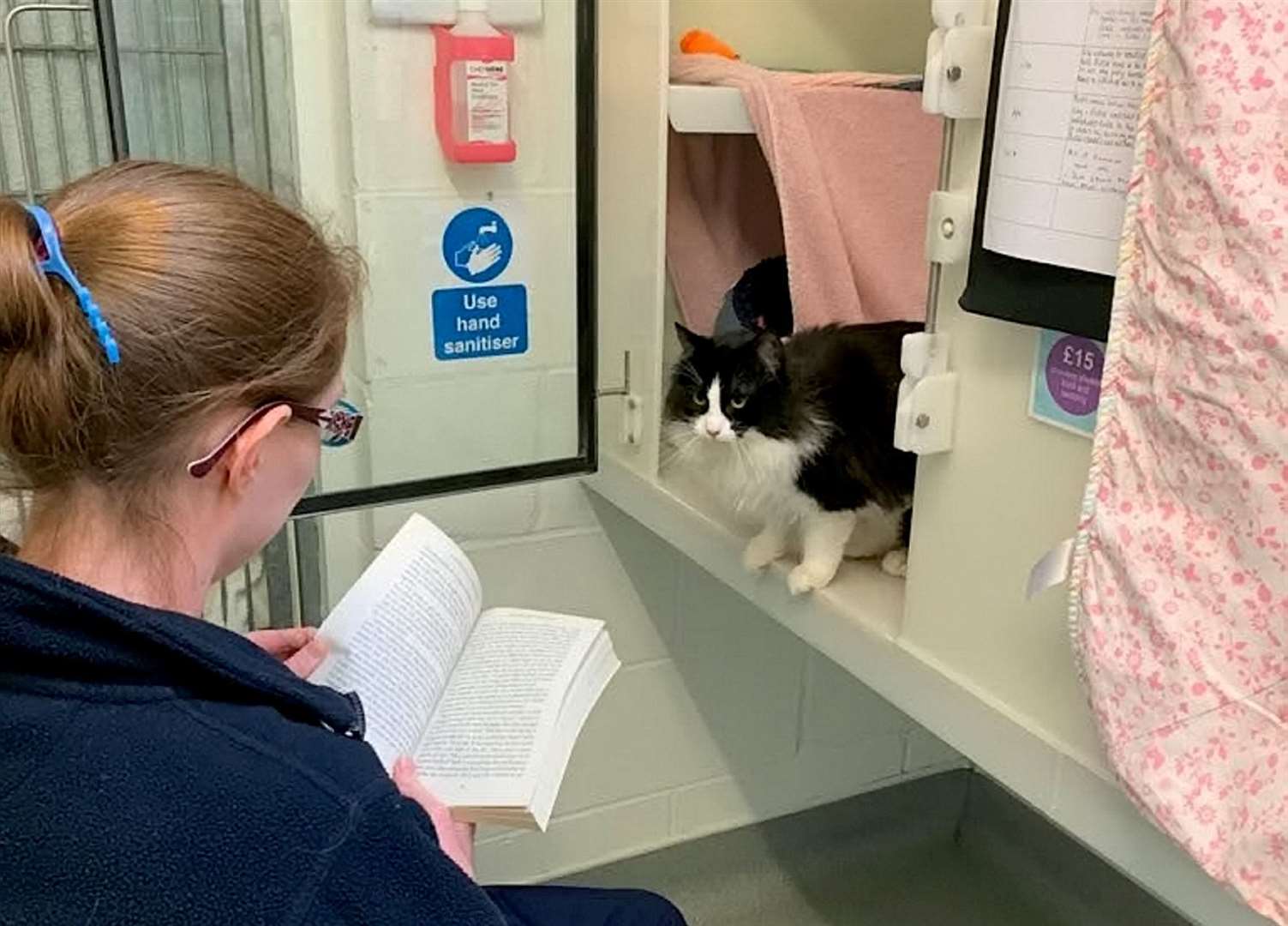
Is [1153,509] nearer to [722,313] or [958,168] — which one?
[958,168]

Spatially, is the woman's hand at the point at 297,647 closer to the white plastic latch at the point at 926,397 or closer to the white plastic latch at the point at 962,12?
the white plastic latch at the point at 926,397

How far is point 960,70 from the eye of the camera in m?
0.84

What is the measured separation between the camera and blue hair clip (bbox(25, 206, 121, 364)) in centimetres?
66

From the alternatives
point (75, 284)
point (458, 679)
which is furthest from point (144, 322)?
point (458, 679)

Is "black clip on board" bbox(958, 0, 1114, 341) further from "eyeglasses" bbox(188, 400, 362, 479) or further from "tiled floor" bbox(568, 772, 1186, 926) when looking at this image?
"tiled floor" bbox(568, 772, 1186, 926)

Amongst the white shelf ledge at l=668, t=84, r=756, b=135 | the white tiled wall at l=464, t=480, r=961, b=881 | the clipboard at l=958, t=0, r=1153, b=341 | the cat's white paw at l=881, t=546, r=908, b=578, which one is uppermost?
the white shelf ledge at l=668, t=84, r=756, b=135

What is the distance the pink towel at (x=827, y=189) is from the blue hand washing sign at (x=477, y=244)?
19 centimetres

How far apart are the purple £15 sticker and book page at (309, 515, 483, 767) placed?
0.54 metres

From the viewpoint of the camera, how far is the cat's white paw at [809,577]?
112 centimetres

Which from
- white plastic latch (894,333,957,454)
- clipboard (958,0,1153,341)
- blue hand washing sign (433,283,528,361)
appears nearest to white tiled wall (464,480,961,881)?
blue hand washing sign (433,283,528,361)

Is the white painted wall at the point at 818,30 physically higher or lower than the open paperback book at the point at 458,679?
higher

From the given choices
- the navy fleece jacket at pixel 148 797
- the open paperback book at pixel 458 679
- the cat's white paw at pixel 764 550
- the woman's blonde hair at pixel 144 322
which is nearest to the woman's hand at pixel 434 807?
the open paperback book at pixel 458 679

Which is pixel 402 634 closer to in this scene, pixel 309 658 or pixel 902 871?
pixel 309 658

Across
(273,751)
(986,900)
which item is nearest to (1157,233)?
(273,751)
